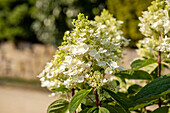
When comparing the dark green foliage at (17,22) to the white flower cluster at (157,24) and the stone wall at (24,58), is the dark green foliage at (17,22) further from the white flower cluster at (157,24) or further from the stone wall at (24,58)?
the white flower cluster at (157,24)

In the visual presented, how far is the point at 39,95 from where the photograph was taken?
597 cm

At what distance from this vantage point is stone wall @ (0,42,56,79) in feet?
23.1

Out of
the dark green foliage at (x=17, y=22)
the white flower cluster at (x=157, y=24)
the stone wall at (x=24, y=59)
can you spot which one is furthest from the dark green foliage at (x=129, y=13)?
the white flower cluster at (x=157, y=24)

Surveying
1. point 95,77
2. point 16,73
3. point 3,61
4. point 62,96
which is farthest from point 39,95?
point 95,77

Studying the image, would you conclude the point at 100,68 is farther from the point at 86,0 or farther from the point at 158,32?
the point at 86,0

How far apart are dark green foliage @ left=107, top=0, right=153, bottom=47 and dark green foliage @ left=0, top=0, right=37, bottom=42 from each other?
9.15 feet

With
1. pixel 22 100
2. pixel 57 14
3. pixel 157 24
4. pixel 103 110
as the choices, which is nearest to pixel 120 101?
pixel 103 110

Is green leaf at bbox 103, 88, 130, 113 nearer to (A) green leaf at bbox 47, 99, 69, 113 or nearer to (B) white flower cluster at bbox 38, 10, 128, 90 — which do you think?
(B) white flower cluster at bbox 38, 10, 128, 90

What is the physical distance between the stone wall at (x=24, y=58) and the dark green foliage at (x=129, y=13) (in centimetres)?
204

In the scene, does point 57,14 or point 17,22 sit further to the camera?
point 17,22

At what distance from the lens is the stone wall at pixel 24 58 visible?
277 inches

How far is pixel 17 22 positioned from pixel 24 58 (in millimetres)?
1154

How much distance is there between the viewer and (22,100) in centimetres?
568

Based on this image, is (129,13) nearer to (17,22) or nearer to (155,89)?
(17,22)
